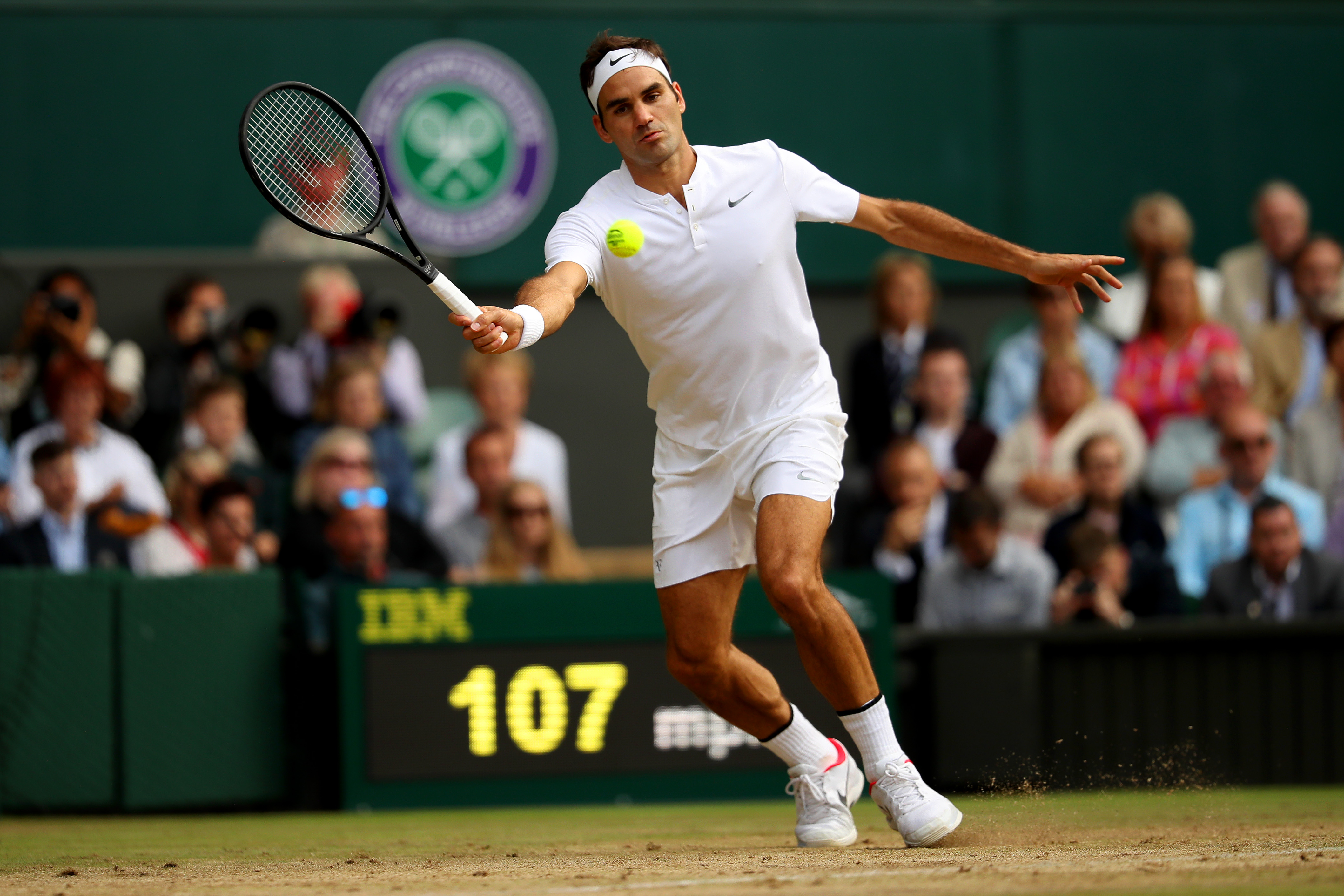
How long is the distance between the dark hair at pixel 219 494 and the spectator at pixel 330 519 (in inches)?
11.6

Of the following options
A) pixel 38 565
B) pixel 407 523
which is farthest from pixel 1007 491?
pixel 38 565

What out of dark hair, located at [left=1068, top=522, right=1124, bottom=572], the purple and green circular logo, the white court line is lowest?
the white court line

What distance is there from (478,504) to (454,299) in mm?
4518

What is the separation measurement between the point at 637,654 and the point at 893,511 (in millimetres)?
1677

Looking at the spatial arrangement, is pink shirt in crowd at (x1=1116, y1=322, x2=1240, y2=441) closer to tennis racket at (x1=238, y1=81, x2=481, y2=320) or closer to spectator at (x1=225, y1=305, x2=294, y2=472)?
spectator at (x1=225, y1=305, x2=294, y2=472)

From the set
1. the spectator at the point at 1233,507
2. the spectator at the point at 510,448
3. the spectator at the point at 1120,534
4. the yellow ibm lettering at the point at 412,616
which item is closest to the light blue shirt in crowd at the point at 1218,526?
the spectator at the point at 1233,507

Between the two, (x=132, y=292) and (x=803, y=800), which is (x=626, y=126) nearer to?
(x=803, y=800)

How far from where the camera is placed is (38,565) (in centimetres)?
833

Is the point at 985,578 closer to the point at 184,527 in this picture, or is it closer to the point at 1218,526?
the point at 1218,526

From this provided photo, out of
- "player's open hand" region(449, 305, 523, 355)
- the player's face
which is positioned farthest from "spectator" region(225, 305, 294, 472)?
"player's open hand" region(449, 305, 523, 355)

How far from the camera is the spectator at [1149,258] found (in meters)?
9.49

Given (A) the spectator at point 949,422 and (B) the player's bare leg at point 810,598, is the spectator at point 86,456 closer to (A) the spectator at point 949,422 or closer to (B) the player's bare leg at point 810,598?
(A) the spectator at point 949,422

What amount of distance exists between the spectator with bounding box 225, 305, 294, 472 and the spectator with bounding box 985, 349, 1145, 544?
3.74m

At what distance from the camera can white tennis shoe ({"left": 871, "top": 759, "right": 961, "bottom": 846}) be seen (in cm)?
495
